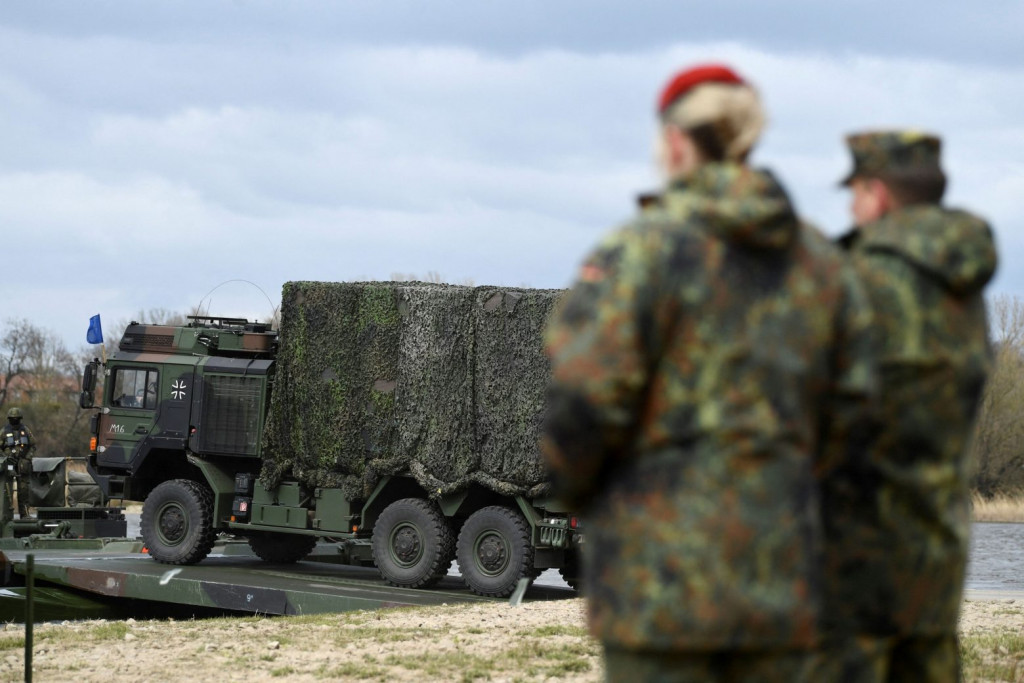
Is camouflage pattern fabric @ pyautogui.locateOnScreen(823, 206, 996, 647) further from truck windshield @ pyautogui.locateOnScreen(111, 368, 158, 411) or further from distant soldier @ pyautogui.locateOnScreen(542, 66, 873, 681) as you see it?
truck windshield @ pyautogui.locateOnScreen(111, 368, 158, 411)

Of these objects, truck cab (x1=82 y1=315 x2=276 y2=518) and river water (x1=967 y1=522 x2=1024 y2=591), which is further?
river water (x1=967 y1=522 x2=1024 y2=591)

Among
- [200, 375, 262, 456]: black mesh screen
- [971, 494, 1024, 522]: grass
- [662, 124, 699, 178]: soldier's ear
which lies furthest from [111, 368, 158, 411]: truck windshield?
[971, 494, 1024, 522]: grass

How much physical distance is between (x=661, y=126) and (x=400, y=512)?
13.5m

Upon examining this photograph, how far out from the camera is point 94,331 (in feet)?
64.1

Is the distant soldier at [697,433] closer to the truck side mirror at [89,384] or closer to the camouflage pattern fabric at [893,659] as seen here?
the camouflage pattern fabric at [893,659]

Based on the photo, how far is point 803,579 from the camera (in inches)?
109

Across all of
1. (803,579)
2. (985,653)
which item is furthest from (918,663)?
(985,653)

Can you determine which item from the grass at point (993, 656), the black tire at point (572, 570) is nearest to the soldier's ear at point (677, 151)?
the grass at point (993, 656)

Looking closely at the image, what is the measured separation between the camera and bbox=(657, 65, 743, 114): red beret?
296 centimetres

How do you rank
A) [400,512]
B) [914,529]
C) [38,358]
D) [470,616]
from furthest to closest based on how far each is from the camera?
1. [38,358]
2. [400,512]
3. [470,616]
4. [914,529]

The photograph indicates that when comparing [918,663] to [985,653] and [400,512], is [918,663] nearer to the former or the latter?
[985,653]

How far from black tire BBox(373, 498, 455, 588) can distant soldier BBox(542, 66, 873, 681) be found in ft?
43.1

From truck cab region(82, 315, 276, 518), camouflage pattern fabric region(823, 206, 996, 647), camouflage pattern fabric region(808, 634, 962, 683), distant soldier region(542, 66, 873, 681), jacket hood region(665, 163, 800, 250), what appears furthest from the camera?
truck cab region(82, 315, 276, 518)

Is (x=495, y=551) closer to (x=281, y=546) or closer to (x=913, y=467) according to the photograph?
(x=281, y=546)
